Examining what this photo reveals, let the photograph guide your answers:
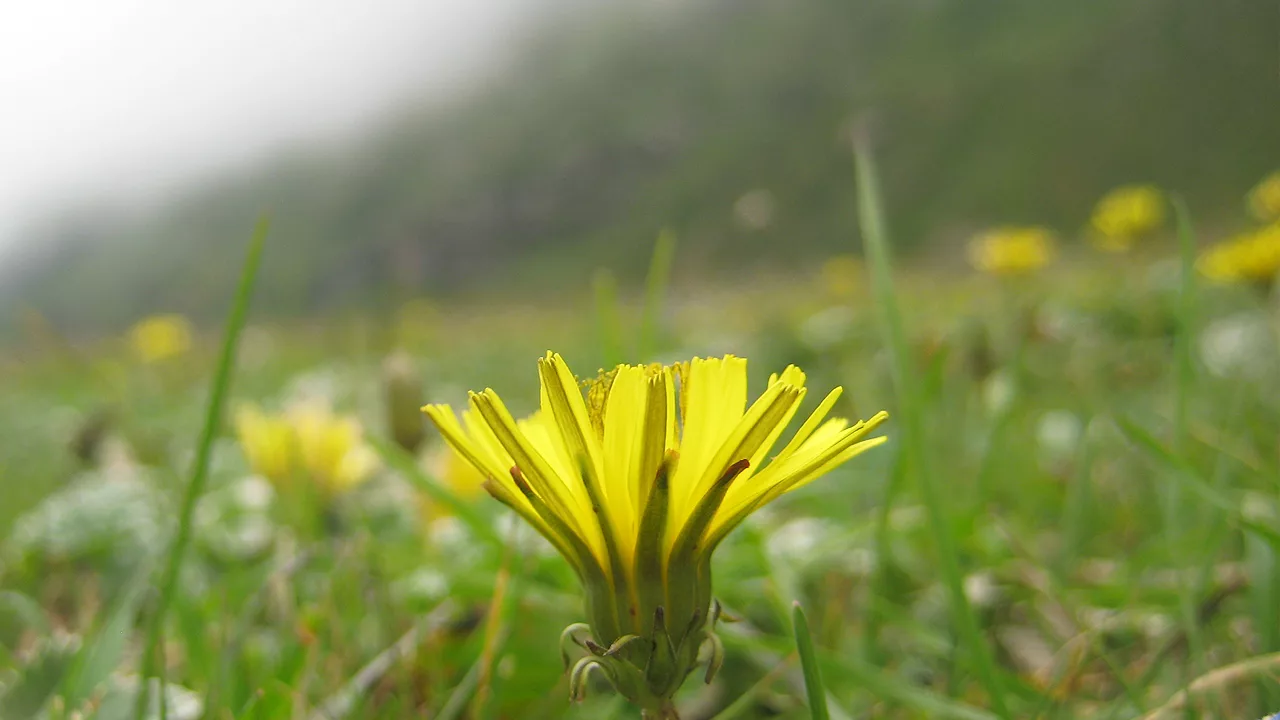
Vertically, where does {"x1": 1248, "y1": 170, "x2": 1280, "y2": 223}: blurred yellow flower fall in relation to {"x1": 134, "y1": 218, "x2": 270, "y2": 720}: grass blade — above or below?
below

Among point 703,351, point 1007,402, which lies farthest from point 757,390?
point 1007,402

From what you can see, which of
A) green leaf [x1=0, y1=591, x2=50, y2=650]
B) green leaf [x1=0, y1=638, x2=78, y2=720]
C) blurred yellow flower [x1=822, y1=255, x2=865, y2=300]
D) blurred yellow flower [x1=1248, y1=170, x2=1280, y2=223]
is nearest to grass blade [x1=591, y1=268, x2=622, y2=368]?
green leaf [x1=0, y1=638, x2=78, y2=720]

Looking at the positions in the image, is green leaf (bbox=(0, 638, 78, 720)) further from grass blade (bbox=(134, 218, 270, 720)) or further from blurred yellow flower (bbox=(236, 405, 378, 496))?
blurred yellow flower (bbox=(236, 405, 378, 496))

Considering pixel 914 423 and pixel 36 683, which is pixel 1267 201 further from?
pixel 36 683

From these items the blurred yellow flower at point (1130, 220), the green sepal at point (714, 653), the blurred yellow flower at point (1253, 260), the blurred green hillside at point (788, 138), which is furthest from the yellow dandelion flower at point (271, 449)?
the blurred green hillside at point (788, 138)

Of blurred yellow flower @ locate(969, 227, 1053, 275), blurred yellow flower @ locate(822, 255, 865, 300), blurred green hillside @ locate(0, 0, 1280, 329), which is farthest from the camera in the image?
blurred green hillside @ locate(0, 0, 1280, 329)

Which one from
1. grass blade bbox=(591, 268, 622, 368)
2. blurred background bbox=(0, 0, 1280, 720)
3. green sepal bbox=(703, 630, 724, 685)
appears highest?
grass blade bbox=(591, 268, 622, 368)

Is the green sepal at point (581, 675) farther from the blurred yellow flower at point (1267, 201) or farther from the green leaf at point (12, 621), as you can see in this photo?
the blurred yellow flower at point (1267, 201)

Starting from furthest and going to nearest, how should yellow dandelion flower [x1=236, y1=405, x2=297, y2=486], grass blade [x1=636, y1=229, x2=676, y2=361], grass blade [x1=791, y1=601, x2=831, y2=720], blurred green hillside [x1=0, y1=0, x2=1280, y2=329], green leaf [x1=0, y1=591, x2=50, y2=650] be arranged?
blurred green hillside [x1=0, y1=0, x2=1280, y2=329] → yellow dandelion flower [x1=236, y1=405, x2=297, y2=486] → green leaf [x1=0, y1=591, x2=50, y2=650] → grass blade [x1=636, y1=229, x2=676, y2=361] → grass blade [x1=791, y1=601, x2=831, y2=720]
